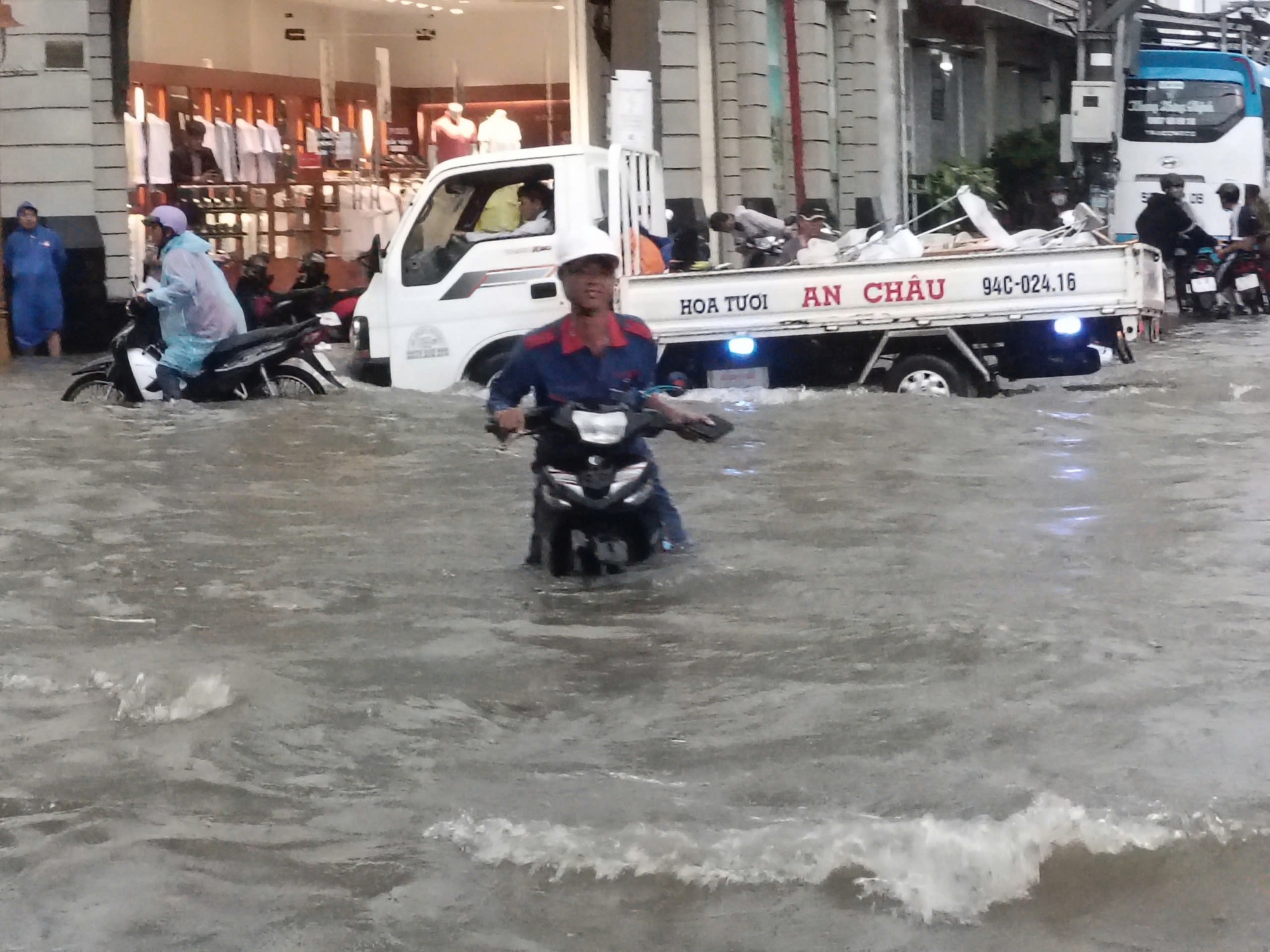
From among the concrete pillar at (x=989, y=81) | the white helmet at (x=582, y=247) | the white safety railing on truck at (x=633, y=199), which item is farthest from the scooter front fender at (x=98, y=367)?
the concrete pillar at (x=989, y=81)

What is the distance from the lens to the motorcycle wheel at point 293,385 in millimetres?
14797

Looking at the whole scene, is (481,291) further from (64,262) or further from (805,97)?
(805,97)

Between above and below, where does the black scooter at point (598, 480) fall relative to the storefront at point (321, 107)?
below

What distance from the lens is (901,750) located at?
5414mm

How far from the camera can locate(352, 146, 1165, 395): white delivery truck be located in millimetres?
13539

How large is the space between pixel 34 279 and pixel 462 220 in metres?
8.39

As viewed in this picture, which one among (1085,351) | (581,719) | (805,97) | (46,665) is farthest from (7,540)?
(805,97)

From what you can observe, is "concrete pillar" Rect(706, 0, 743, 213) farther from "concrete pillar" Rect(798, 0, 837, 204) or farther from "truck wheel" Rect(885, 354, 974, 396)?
"truck wheel" Rect(885, 354, 974, 396)

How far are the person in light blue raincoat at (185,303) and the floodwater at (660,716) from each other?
3253 mm

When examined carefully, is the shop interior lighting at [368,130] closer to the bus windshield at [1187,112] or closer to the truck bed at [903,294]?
the truck bed at [903,294]

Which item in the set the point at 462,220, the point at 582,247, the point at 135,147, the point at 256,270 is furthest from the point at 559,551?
the point at 135,147

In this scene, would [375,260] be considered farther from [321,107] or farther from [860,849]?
[860,849]

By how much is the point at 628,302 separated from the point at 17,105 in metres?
10.5

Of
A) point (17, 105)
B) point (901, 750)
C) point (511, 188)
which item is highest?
point (17, 105)
